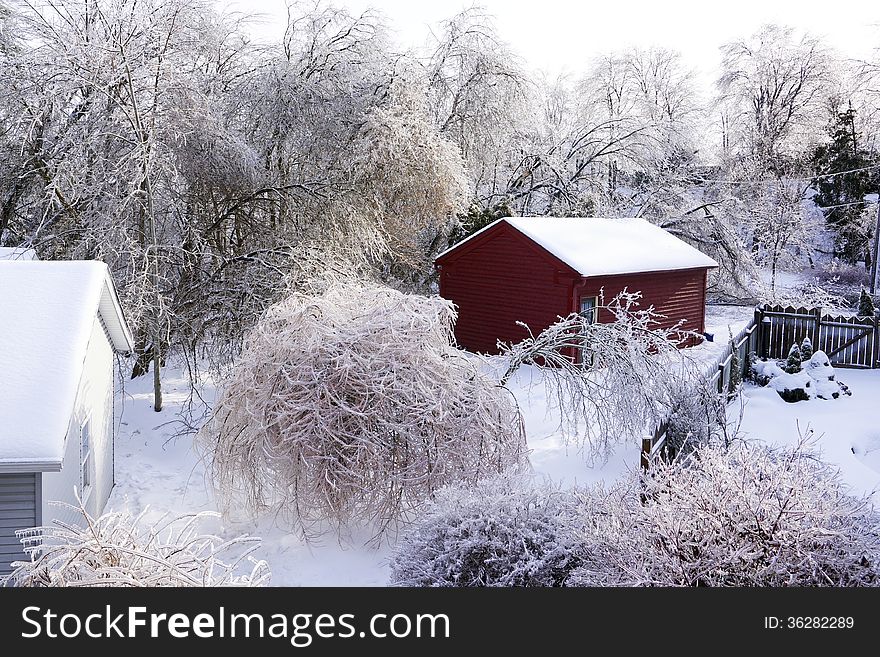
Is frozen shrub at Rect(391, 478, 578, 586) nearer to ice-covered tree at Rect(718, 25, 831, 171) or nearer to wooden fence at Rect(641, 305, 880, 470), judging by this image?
wooden fence at Rect(641, 305, 880, 470)

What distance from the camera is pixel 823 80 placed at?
36.0m

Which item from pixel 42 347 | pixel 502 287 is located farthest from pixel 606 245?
pixel 42 347

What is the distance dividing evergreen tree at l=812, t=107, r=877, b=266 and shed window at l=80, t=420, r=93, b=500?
31557 millimetres

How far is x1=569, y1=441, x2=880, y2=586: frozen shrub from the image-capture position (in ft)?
20.2

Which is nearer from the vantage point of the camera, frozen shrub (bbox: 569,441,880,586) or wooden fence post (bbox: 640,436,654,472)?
frozen shrub (bbox: 569,441,880,586)

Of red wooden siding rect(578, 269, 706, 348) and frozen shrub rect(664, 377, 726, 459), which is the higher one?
red wooden siding rect(578, 269, 706, 348)

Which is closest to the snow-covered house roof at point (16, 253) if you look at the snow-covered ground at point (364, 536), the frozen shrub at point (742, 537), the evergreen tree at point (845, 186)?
the snow-covered ground at point (364, 536)

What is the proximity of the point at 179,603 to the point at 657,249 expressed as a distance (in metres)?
18.5

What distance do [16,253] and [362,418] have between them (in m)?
10.1

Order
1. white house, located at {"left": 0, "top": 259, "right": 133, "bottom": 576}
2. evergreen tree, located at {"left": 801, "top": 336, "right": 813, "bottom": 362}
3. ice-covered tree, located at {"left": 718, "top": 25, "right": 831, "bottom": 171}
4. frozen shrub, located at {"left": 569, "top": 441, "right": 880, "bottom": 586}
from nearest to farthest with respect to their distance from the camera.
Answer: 1. frozen shrub, located at {"left": 569, "top": 441, "right": 880, "bottom": 586}
2. white house, located at {"left": 0, "top": 259, "right": 133, "bottom": 576}
3. evergreen tree, located at {"left": 801, "top": 336, "right": 813, "bottom": 362}
4. ice-covered tree, located at {"left": 718, "top": 25, "right": 831, "bottom": 171}

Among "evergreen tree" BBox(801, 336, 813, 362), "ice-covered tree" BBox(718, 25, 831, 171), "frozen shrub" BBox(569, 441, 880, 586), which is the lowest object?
"frozen shrub" BBox(569, 441, 880, 586)

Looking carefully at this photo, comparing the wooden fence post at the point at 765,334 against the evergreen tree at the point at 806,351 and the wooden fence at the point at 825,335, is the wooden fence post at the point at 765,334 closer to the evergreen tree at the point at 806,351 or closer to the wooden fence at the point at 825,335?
the wooden fence at the point at 825,335

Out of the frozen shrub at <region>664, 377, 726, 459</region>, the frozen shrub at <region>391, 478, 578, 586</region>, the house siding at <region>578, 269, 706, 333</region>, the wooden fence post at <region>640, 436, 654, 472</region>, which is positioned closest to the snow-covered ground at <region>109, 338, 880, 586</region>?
the wooden fence post at <region>640, 436, 654, 472</region>

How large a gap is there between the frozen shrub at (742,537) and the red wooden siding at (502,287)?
1214 centimetres
